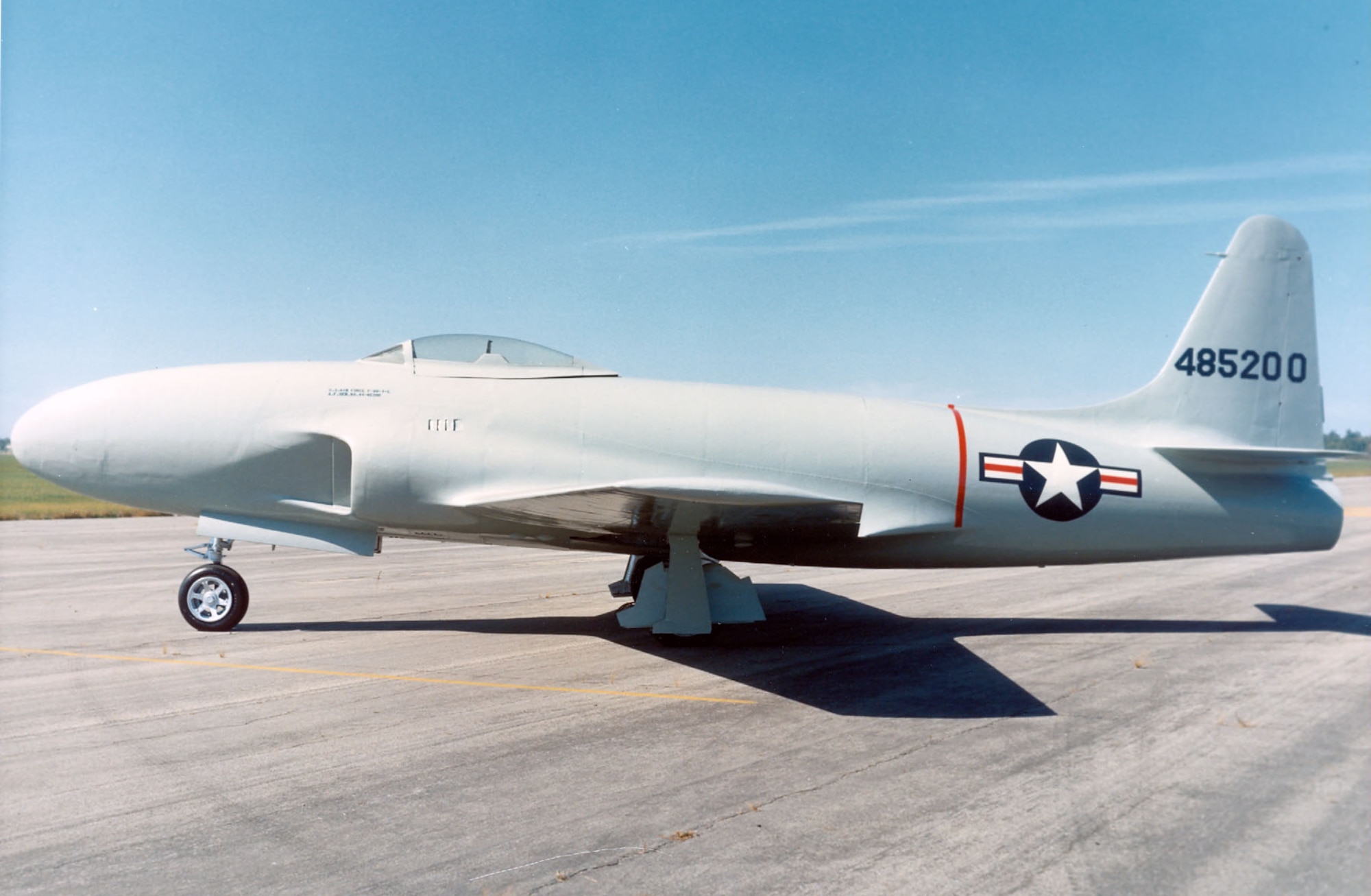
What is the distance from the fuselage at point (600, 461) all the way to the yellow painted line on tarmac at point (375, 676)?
5.44 feet

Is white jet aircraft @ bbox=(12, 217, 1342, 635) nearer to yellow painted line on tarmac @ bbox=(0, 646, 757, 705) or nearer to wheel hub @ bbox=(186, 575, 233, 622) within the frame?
wheel hub @ bbox=(186, 575, 233, 622)

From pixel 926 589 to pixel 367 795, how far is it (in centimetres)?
973

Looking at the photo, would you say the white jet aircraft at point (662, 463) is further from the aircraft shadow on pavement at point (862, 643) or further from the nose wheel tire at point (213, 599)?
the aircraft shadow on pavement at point (862, 643)

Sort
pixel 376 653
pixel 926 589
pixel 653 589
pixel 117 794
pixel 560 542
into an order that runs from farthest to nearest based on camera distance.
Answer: pixel 926 589, pixel 560 542, pixel 653 589, pixel 376 653, pixel 117 794

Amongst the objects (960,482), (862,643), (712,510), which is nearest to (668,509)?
(712,510)

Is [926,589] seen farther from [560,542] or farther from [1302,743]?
[1302,743]

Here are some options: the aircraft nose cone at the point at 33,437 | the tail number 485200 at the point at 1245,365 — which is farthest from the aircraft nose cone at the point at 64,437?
the tail number 485200 at the point at 1245,365

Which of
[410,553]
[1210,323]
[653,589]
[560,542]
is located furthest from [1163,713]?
[410,553]

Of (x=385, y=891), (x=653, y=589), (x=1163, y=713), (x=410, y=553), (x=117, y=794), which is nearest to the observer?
(x=385, y=891)

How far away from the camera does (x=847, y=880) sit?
3777 mm

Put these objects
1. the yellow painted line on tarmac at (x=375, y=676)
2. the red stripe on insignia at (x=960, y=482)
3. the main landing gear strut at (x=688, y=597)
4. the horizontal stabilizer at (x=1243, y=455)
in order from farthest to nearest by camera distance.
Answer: the horizontal stabilizer at (x=1243, y=455) → the red stripe on insignia at (x=960, y=482) → the main landing gear strut at (x=688, y=597) → the yellow painted line on tarmac at (x=375, y=676)

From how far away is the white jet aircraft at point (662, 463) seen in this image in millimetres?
8391

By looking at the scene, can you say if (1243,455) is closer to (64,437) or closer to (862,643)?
(862,643)

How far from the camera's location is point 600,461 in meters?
8.37
